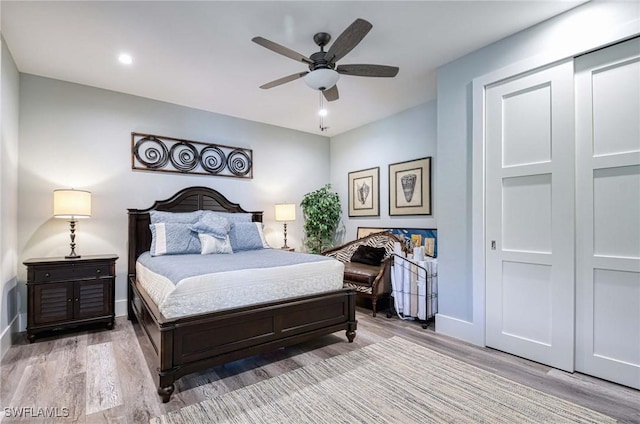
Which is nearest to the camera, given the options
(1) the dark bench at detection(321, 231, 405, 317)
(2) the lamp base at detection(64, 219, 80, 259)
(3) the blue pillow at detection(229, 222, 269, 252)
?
(2) the lamp base at detection(64, 219, 80, 259)

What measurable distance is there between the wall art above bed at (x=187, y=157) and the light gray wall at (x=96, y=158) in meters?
0.09

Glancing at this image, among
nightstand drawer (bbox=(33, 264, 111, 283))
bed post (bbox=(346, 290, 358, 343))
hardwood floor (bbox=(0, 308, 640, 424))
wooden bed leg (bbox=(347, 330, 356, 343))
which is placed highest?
nightstand drawer (bbox=(33, 264, 111, 283))

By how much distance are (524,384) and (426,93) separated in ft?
11.3

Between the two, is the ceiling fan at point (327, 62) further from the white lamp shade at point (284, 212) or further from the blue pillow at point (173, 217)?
the white lamp shade at point (284, 212)

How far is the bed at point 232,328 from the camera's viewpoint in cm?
216

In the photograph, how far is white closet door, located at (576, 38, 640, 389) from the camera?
2.26m

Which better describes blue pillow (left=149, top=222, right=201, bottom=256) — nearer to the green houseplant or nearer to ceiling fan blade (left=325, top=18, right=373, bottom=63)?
the green houseplant

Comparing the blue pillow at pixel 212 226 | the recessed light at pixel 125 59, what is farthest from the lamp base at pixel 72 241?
the recessed light at pixel 125 59

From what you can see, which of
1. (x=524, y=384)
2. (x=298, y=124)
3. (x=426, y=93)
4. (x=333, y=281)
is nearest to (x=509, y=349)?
(x=524, y=384)

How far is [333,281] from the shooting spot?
3.10 meters

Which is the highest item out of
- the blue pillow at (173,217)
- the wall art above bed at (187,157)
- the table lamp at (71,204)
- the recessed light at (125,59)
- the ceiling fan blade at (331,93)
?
the recessed light at (125,59)

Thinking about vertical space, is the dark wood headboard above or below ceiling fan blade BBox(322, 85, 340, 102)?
below

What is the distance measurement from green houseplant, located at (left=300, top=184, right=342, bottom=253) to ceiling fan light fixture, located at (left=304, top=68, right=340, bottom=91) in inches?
120

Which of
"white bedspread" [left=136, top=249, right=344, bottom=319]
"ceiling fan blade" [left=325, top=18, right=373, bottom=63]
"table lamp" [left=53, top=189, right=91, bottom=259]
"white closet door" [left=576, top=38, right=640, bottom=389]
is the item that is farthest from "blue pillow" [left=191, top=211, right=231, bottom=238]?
"white closet door" [left=576, top=38, right=640, bottom=389]
